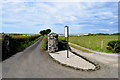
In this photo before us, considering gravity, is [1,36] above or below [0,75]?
above

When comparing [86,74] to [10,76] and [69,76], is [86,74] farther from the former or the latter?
[10,76]

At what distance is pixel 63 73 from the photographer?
6.02 meters

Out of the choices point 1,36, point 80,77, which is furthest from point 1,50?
point 80,77

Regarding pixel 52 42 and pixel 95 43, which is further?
pixel 95 43

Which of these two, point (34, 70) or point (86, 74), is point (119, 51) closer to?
point (86, 74)

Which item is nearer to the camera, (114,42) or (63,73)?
(63,73)

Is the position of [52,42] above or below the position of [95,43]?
above

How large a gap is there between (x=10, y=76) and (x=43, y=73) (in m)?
1.81

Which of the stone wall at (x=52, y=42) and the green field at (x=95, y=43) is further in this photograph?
the green field at (x=95, y=43)

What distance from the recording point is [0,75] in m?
5.63

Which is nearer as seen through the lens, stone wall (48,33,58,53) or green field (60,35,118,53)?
stone wall (48,33,58,53)

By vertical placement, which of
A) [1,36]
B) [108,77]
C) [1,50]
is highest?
[1,36]

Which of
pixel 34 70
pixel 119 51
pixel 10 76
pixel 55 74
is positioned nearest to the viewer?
pixel 10 76

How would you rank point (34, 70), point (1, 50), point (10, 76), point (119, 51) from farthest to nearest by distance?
point (119, 51), point (1, 50), point (34, 70), point (10, 76)
